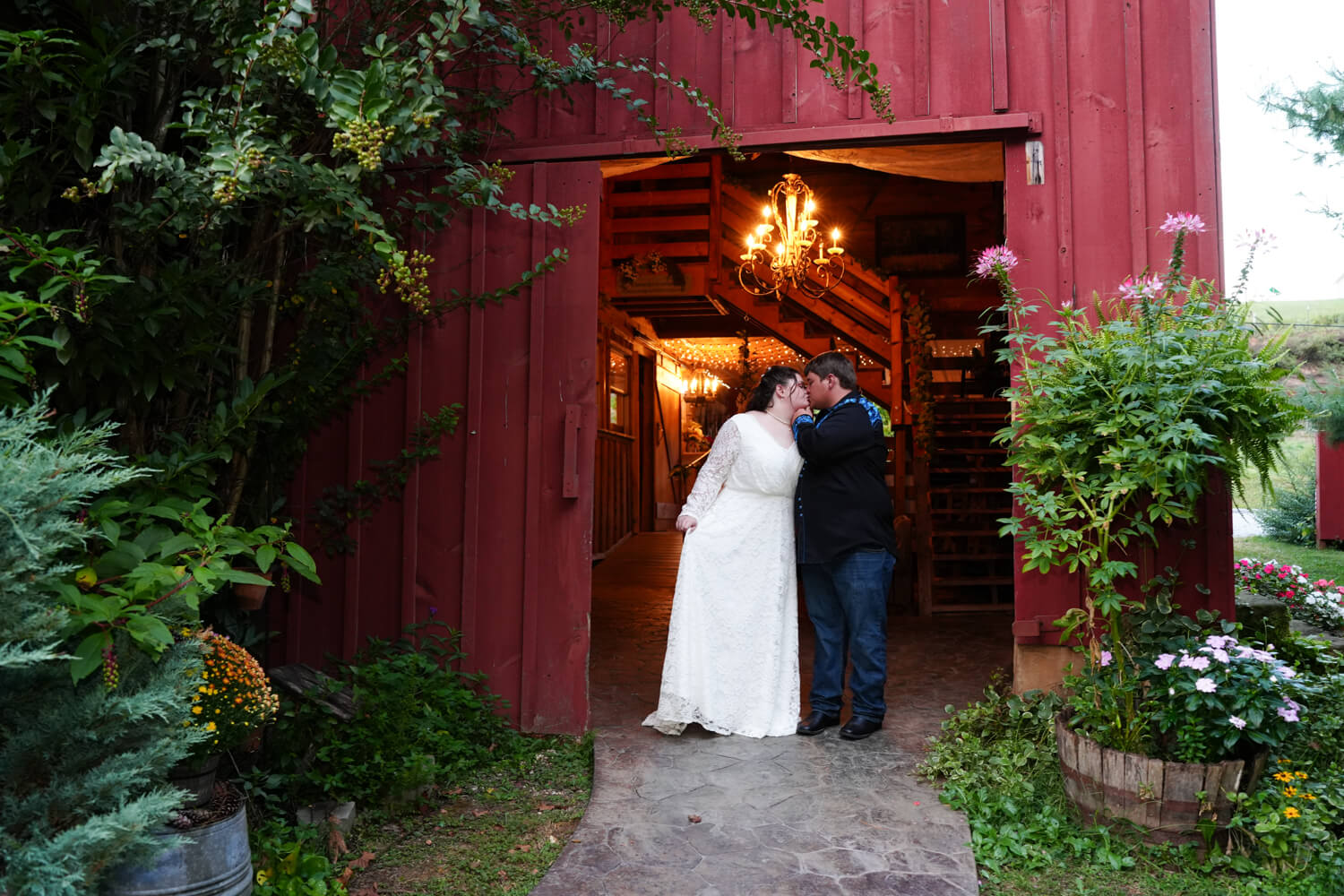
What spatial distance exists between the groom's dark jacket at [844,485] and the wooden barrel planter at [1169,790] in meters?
1.44

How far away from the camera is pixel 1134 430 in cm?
340

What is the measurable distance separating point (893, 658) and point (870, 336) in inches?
173

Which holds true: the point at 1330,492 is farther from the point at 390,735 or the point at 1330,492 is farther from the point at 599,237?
the point at 390,735

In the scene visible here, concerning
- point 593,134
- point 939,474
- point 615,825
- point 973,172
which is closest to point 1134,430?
point 973,172

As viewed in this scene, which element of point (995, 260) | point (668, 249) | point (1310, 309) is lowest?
point (995, 260)

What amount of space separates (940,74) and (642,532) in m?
10.7

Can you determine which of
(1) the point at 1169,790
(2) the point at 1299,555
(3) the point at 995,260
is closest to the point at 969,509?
(3) the point at 995,260

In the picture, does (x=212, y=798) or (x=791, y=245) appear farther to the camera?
(x=791, y=245)

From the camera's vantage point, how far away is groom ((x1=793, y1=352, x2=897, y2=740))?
4.29 m

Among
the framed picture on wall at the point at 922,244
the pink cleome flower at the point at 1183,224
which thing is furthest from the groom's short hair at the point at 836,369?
the framed picture on wall at the point at 922,244

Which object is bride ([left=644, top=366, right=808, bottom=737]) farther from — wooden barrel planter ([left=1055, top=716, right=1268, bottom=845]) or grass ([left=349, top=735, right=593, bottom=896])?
wooden barrel planter ([left=1055, top=716, right=1268, bottom=845])

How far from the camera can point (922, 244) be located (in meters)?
10.6

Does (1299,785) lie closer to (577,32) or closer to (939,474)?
(577,32)

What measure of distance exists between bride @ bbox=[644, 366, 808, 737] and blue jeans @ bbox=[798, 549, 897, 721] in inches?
5.4
